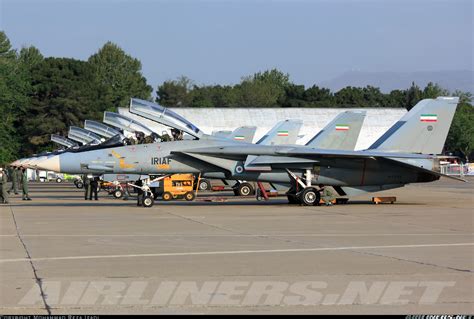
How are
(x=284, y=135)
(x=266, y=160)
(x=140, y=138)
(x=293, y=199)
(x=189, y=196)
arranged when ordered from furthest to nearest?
(x=284, y=135) < (x=189, y=196) < (x=293, y=199) < (x=140, y=138) < (x=266, y=160)

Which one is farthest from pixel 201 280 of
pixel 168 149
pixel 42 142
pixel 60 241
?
pixel 42 142

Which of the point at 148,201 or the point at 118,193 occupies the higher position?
the point at 148,201

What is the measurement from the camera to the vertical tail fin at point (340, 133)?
1190 inches

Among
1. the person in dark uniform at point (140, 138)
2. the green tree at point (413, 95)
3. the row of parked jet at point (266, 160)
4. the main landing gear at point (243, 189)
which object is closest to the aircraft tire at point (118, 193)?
the main landing gear at point (243, 189)

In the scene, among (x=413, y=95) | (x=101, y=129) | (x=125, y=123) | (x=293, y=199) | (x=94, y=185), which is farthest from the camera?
(x=413, y=95)

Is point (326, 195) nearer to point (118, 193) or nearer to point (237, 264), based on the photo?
point (118, 193)

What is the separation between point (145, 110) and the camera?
86.6ft

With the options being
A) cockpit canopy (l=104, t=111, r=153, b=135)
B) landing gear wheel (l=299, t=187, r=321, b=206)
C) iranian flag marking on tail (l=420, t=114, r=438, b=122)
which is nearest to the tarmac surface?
landing gear wheel (l=299, t=187, r=321, b=206)

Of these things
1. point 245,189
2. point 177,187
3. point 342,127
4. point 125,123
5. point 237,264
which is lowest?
point 245,189

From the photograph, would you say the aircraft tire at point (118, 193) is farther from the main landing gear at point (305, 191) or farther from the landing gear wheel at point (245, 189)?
the main landing gear at point (305, 191)

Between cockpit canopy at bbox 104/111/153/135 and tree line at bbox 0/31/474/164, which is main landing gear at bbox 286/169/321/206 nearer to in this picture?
cockpit canopy at bbox 104/111/153/135

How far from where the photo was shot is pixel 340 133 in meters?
30.3

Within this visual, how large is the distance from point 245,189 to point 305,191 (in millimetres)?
9610

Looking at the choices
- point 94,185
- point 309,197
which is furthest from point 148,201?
point 94,185
